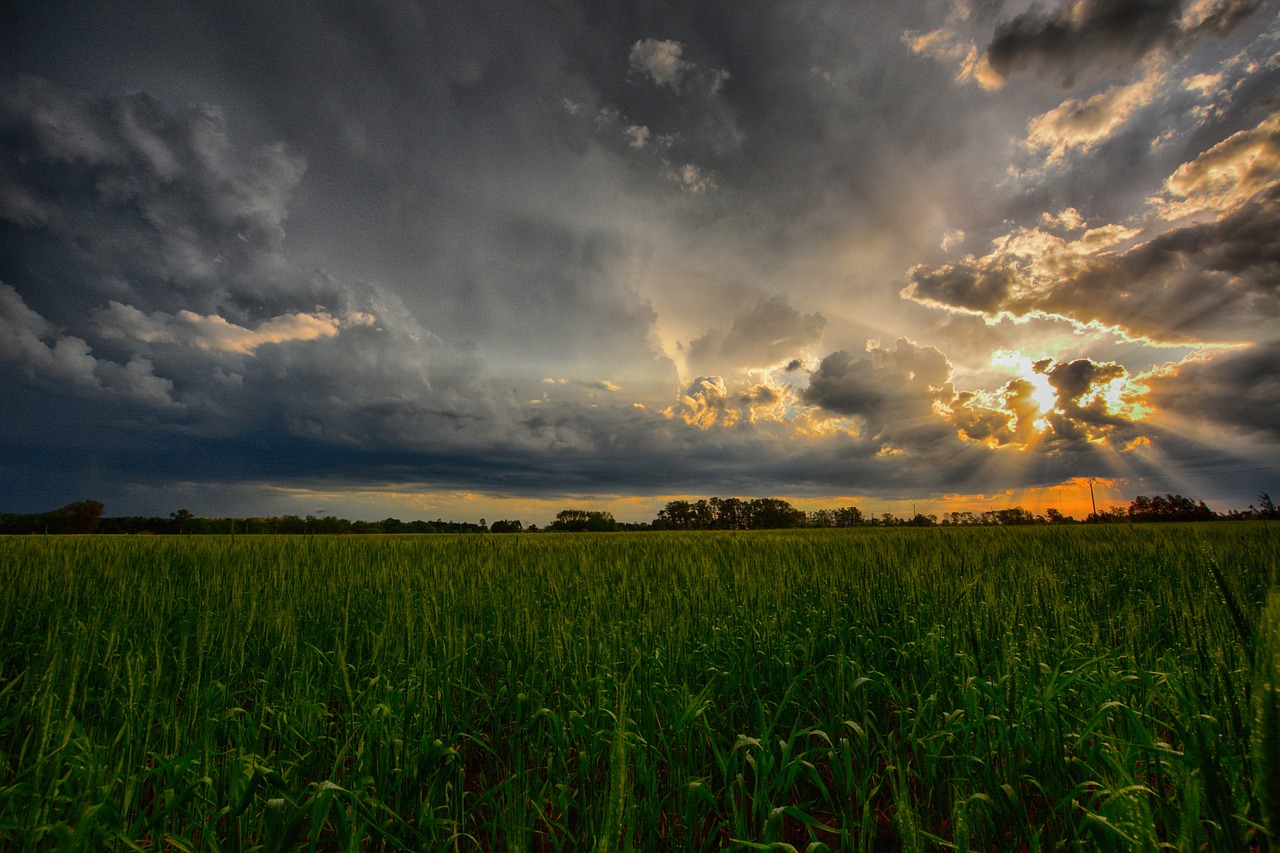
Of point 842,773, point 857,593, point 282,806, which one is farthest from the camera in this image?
point 857,593

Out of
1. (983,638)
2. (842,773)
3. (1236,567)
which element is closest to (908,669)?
(983,638)

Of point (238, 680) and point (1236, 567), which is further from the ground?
point (1236, 567)

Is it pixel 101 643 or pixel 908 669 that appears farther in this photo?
pixel 101 643

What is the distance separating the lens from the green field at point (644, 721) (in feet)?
6.03

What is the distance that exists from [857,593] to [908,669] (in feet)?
5.03

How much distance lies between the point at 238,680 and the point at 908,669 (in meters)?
4.38

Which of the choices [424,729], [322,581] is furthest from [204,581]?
[424,729]

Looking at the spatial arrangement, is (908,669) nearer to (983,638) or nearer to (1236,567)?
(983,638)

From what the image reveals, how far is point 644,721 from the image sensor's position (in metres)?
2.67

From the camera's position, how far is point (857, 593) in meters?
5.13

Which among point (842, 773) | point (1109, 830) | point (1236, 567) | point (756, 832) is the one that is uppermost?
point (1236, 567)

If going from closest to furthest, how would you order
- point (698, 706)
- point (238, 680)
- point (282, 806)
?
point (282, 806) → point (698, 706) → point (238, 680)

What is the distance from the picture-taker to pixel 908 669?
11.9 feet

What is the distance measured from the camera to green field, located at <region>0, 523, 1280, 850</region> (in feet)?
6.03
